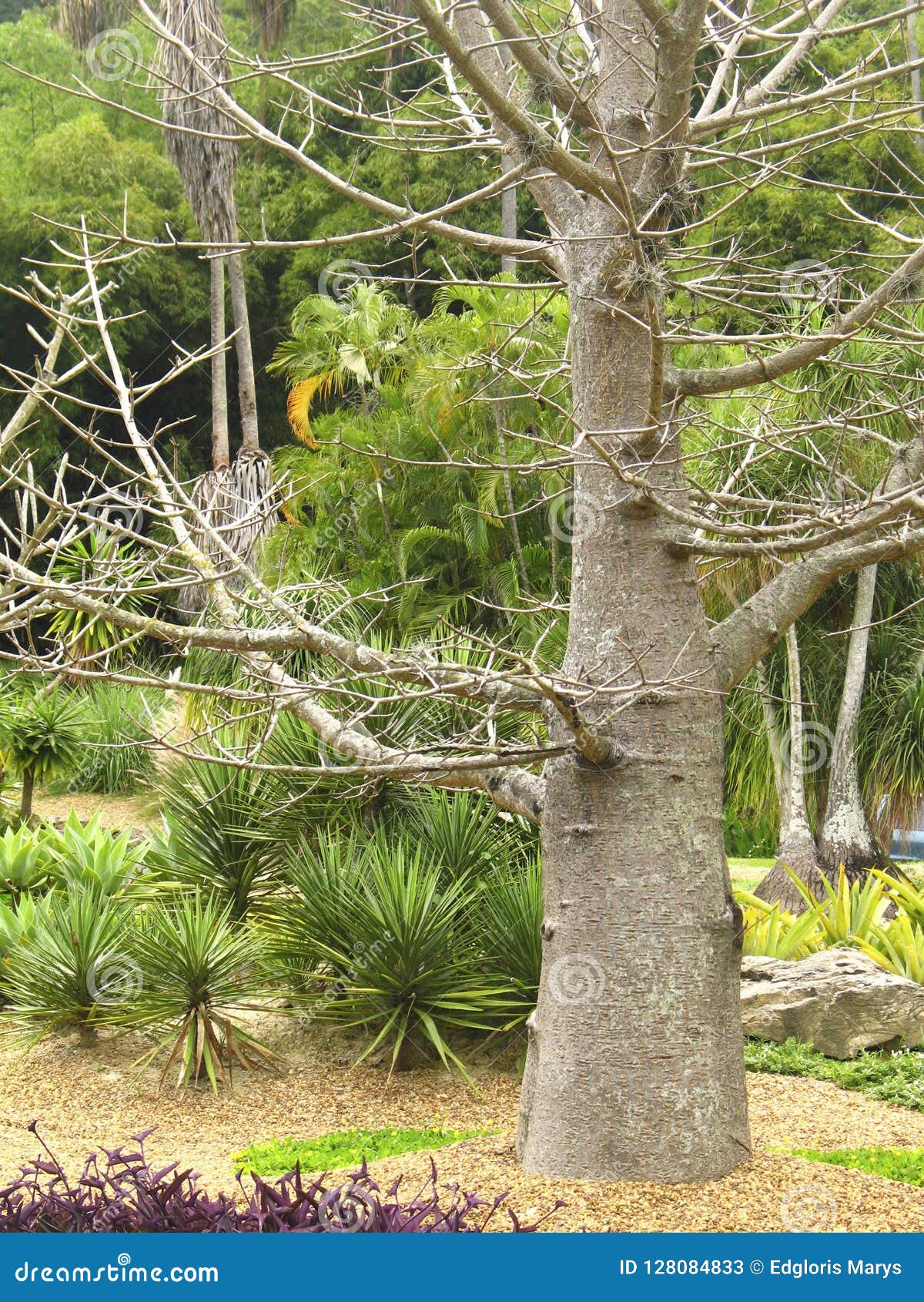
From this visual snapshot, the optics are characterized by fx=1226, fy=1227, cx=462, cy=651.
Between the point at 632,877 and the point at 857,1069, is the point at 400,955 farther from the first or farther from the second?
the point at 632,877

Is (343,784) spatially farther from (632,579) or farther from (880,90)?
(880,90)

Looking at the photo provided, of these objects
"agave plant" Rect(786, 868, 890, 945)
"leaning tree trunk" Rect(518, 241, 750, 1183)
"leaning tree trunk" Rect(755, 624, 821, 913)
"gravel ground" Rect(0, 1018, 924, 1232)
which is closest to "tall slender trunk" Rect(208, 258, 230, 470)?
"leaning tree trunk" Rect(755, 624, 821, 913)

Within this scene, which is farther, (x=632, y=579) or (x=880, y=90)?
(x=880, y=90)

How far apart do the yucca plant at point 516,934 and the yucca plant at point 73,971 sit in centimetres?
192

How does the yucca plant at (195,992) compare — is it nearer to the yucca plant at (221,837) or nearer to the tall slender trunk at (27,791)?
the yucca plant at (221,837)

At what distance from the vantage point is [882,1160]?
15.4 ft

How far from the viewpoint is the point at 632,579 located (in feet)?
13.2

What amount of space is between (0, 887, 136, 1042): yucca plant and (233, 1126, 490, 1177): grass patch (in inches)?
64.3

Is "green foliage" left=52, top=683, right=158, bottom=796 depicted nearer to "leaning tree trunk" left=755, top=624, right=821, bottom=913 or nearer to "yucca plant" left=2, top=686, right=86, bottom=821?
"yucca plant" left=2, top=686, right=86, bottom=821

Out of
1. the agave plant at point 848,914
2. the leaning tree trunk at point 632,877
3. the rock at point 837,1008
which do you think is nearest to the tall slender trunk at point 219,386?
the agave plant at point 848,914

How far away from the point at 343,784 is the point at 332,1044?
56.8 inches

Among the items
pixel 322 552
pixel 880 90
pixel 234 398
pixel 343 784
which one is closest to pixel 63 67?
pixel 234 398

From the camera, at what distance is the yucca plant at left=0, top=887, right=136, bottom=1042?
6.61 meters

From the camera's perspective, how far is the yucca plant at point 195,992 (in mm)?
6195
